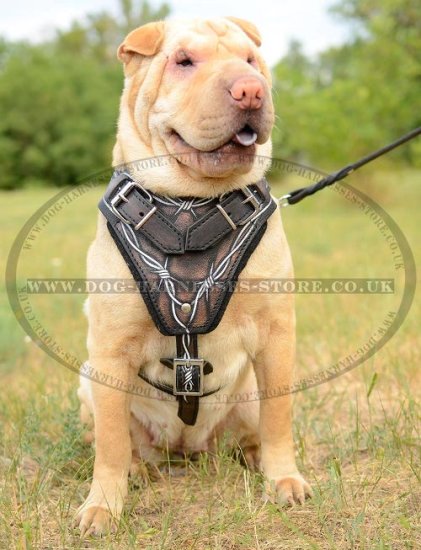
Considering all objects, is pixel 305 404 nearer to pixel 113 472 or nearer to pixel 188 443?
pixel 188 443

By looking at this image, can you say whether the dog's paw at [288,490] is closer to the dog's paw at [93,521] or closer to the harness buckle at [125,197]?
the dog's paw at [93,521]

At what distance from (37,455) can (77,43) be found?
1734 inches

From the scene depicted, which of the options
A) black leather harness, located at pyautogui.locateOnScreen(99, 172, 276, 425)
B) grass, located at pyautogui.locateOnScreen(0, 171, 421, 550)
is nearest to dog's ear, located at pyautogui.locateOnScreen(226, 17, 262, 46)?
black leather harness, located at pyautogui.locateOnScreen(99, 172, 276, 425)

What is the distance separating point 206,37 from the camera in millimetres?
2338

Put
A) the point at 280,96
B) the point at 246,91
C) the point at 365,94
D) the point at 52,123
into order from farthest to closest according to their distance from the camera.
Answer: the point at 52,123, the point at 280,96, the point at 365,94, the point at 246,91

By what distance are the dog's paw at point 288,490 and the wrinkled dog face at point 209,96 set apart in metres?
1.15

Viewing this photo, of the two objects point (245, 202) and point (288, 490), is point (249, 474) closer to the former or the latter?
point (288, 490)

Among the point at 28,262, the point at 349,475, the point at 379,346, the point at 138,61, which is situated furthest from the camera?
the point at 28,262

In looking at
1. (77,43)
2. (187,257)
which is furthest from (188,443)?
(77,43)

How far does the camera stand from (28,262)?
764cm

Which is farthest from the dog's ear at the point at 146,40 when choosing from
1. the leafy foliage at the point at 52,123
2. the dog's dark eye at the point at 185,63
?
the leafy foliage at the point at 52,123

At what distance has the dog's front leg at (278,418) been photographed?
2.56 metres

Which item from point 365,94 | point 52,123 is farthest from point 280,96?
point 52,123

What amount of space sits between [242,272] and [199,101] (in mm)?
604
